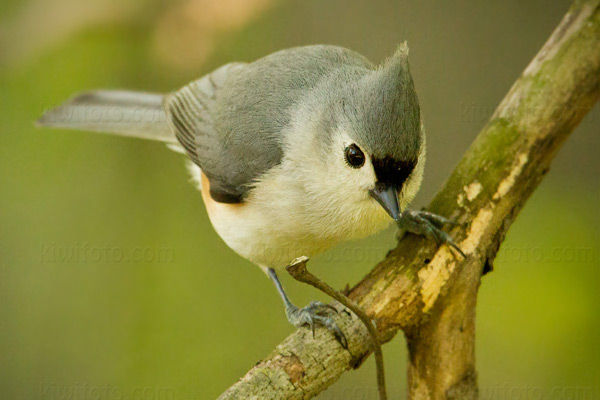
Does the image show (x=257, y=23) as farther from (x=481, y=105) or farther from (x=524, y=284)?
(x=524, y=284)

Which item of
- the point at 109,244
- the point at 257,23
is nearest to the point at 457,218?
the point at 257,23

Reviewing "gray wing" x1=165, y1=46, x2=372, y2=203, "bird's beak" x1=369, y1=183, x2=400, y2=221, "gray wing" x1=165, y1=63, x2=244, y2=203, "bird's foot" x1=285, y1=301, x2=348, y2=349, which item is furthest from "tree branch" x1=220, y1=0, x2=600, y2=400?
"gray wing" x1=165, y1=63, x2=244, y2=203

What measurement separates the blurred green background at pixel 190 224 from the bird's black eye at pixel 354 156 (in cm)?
144

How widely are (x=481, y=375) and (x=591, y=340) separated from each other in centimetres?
56

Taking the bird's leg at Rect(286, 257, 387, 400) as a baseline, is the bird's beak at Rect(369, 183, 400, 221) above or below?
above

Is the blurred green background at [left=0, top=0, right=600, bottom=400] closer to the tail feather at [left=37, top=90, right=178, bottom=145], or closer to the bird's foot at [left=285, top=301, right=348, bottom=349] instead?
the tail feather at [left=37, top=90, right=178, bottom=145]

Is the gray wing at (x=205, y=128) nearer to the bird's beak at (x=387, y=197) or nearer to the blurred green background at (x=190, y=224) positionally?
the blurred green background at (x=190, y=224)

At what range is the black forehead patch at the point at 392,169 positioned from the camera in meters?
1.96

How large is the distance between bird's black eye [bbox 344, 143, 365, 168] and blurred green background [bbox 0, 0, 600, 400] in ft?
4.71

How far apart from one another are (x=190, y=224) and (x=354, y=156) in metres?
1.95

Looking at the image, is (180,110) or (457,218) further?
(180,110)

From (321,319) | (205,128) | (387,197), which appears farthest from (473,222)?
(205,128)

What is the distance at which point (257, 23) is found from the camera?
140 inches

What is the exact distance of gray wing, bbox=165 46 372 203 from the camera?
2.34 m
